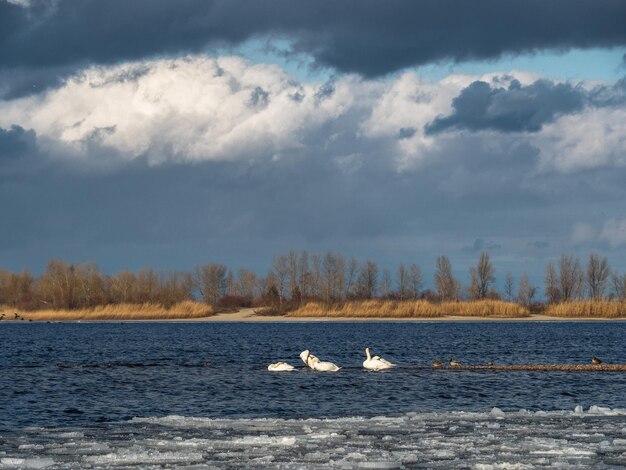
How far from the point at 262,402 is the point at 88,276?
13571cm

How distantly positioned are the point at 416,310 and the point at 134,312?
141 ft

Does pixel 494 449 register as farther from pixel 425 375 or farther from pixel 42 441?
pixel 425 375

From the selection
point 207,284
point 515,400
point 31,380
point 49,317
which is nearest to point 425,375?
point 515,400

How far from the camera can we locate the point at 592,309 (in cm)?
12688

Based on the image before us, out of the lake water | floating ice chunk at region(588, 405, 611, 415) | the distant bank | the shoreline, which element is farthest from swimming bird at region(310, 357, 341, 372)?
the distant bank

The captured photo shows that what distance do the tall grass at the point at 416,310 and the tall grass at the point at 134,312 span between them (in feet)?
54.9

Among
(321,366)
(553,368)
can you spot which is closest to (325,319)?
(321,366)

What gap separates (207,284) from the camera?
179m

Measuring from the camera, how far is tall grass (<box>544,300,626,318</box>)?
124375 millimetres

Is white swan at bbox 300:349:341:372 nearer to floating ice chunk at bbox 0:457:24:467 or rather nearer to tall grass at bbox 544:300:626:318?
floating ice chunk at bbox 0:457:24:467

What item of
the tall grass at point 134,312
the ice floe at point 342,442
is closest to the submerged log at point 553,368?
the ice floe at point 342,442

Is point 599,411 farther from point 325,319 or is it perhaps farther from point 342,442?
point 325,319

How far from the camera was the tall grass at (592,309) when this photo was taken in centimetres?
12438

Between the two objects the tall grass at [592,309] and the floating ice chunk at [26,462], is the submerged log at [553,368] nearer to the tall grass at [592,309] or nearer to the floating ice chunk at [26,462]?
the floating ice chunk at [26,462]
